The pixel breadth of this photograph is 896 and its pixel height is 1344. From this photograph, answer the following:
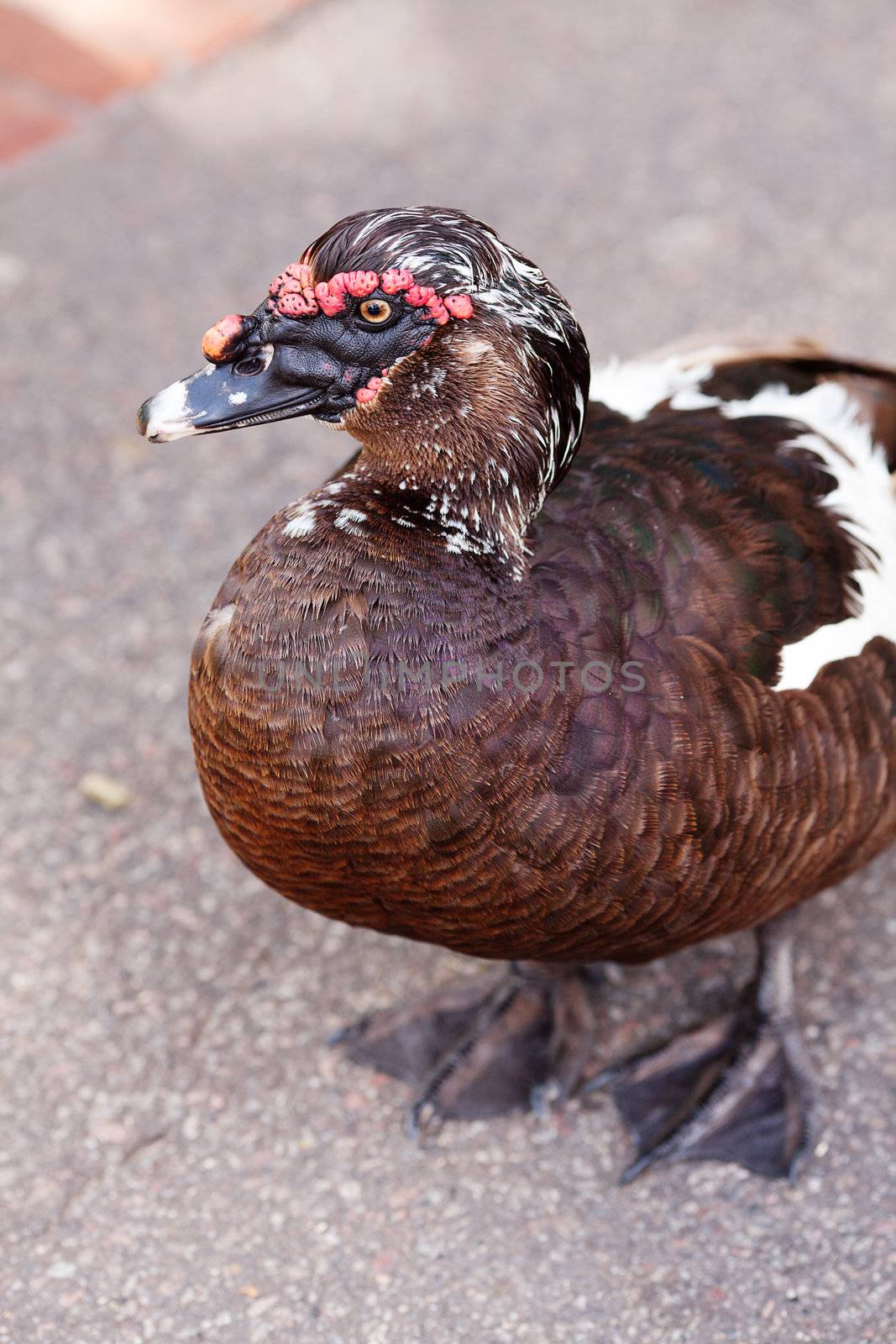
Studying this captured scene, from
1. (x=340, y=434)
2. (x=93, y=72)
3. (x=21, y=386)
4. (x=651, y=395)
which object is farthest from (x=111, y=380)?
(x=651, y=395)

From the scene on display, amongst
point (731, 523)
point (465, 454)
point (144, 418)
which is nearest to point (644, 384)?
point (731, 523)

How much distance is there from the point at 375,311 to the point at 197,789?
5.02ft

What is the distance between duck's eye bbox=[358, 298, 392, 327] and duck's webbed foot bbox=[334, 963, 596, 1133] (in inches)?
51.3

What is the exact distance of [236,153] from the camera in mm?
4902

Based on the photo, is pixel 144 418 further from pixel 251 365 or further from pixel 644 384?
pixel 644 384

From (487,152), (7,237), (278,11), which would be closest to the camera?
(7,237)

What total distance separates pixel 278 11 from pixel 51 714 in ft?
11.1

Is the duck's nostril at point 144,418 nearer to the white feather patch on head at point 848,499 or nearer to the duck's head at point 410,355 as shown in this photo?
the duck's head at point 410,355

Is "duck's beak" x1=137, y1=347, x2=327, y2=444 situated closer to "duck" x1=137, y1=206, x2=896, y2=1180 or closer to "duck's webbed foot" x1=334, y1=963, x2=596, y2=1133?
"duck" x1=137, y1=206, x2=896, y2=1180

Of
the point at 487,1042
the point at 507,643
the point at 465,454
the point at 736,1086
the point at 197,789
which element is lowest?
the point at 736,1086

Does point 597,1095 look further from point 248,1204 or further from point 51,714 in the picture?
point 51,714

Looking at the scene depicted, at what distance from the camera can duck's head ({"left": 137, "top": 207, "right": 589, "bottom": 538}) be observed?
1.85 m

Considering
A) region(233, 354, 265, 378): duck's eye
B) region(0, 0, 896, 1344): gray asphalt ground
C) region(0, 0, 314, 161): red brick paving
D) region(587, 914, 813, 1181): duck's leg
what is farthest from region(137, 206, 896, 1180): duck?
region(0, 0, 314, 161): red brick paving

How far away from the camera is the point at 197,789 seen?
10.2 ft
